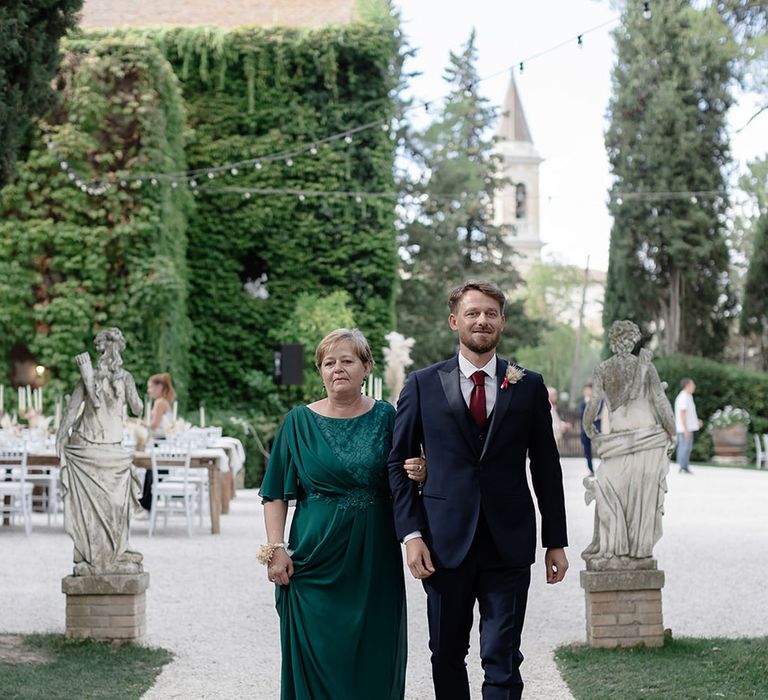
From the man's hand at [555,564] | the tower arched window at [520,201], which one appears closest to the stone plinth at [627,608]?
the man's hand at [555,564]

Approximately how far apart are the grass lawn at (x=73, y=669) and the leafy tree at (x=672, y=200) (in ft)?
109

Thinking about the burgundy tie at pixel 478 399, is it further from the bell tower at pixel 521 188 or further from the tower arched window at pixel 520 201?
the tower arched window at pixel 520 201

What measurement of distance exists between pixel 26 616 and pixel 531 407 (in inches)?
215

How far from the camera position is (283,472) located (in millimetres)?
4910

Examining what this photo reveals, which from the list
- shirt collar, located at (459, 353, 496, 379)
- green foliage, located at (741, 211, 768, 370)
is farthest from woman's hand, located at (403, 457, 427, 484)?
green foliage, located at (741, 211, 768, 370)

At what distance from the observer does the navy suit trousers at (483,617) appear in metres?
4.70

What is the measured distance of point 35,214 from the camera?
23.5 metres

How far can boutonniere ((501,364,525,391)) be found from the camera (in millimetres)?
4773

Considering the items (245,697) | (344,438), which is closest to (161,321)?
(245,697)

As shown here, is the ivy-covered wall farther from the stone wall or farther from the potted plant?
the potted plant

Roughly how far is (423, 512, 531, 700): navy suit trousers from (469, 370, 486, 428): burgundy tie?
14.1 inches

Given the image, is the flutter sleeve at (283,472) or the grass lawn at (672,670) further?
the grass lawn at (672,670)

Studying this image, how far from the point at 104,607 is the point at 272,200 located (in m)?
19.4

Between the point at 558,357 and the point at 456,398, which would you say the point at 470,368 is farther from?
the point at 558,357
